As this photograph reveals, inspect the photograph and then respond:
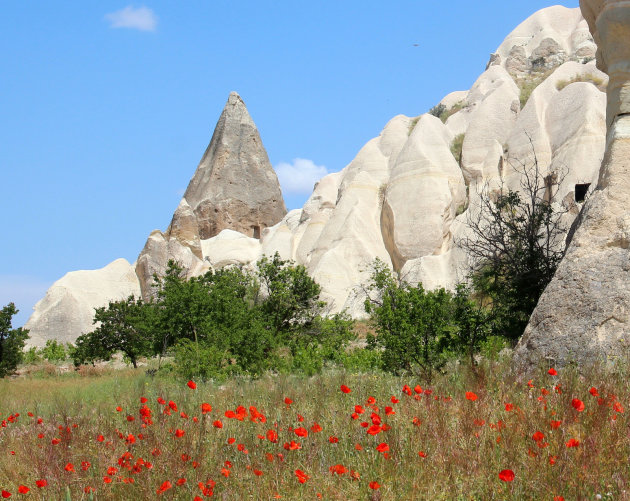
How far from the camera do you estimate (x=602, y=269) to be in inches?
259

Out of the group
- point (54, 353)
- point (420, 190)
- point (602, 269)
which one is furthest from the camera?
point (420, 190)

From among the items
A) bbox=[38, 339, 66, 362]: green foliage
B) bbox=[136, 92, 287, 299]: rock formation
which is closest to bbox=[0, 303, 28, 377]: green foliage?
bbox=[38, 339, 66, 362]: green foliage

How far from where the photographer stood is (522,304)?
10469 mm

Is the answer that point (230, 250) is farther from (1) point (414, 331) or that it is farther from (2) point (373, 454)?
(2) point (373, 454)

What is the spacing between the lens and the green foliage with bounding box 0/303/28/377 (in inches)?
664

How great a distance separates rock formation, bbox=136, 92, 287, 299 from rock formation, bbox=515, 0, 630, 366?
34009 millimetres

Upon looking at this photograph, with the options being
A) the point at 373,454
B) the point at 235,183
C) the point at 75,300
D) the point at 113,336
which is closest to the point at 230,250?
the point at 75,300

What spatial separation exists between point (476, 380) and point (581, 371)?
836 mm

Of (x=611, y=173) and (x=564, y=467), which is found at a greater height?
(x=611, y=173)

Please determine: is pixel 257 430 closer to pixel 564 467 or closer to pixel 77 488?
pixel 77 488

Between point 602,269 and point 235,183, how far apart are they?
1523 inches

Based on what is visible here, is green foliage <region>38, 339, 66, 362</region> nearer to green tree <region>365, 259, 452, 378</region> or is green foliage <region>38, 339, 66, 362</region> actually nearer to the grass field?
green tree <region>365, 259, 452, 378</region>

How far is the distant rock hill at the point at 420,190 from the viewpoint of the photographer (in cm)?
2411

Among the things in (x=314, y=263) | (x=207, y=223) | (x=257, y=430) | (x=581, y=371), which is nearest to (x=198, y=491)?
(x=257, y=430)
